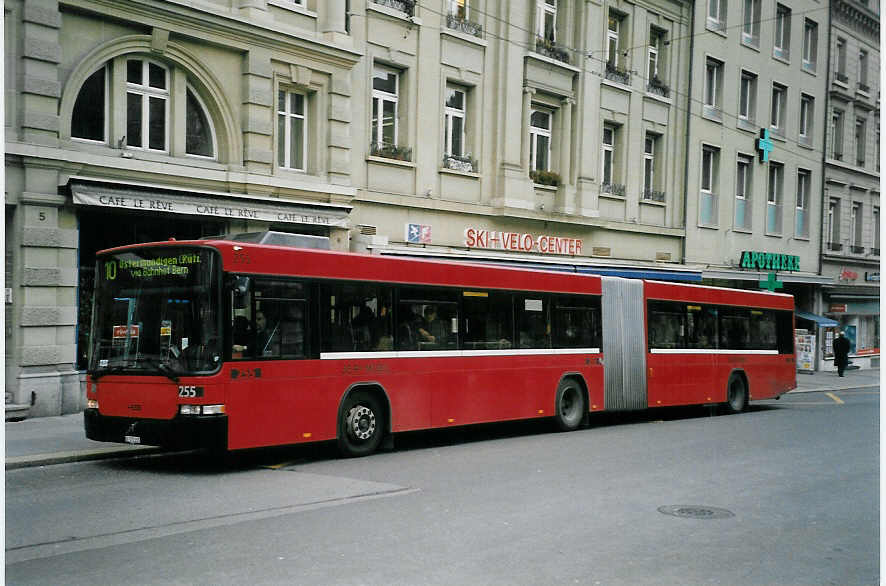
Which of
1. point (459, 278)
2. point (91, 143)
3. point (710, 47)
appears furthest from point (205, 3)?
point (710, 47)

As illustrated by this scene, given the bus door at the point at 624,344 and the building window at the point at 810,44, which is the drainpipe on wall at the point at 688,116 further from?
the bus door at the point at 624,344

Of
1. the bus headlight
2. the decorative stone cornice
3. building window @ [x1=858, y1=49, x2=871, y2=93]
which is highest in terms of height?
the decorative stone cornice

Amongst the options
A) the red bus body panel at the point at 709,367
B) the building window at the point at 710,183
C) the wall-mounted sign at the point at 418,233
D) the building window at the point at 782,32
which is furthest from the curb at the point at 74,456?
the building window at the point at 782,32

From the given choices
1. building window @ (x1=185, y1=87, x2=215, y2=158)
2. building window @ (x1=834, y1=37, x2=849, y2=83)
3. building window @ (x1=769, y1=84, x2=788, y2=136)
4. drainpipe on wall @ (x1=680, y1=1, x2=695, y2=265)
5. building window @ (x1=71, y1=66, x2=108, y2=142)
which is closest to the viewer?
building window @ (x1=71, y1=66, x2=108, y2=142)

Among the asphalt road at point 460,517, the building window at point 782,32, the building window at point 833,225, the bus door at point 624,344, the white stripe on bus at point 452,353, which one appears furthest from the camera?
the building window at point 833,225

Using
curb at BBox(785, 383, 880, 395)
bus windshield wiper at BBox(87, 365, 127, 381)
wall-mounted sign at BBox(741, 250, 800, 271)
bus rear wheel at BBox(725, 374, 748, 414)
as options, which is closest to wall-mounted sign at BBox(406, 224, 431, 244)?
bus rear wheel at BBox(725, 374, 748, 414)

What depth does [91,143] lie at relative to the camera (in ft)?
53.9

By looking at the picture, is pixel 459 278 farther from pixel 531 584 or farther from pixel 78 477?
pixel 531 584

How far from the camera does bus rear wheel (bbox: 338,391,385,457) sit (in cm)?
1238

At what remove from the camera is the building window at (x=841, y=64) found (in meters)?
39.1

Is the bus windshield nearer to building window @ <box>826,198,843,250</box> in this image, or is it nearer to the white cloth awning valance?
the white cloth awning valance

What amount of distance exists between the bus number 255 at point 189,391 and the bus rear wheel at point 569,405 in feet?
24.1

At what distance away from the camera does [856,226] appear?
41.8 metres

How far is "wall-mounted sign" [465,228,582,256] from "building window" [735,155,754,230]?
10570mm
